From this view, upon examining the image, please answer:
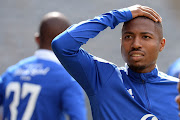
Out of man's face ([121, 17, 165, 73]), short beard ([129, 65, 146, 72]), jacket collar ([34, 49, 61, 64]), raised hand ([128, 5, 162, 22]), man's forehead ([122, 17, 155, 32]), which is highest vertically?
raised hand ([128, 5, 162, 22])

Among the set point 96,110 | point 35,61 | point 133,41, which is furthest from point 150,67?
point 35,61

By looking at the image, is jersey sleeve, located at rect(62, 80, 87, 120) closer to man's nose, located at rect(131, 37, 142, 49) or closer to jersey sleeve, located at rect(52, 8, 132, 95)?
jersey sleeve, located at rect(52, 8, 132, 95)

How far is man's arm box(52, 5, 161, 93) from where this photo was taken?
2529mm

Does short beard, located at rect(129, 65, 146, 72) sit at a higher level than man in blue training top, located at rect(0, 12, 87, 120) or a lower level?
higher

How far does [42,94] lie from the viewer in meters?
3.79

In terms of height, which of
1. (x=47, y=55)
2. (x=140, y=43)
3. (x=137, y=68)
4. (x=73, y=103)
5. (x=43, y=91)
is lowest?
(x=73, y=103)

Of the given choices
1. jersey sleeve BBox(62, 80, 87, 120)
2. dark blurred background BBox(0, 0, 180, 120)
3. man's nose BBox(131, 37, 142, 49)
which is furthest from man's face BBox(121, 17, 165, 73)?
dark blurred background BBox(0, 0, 180, 120)

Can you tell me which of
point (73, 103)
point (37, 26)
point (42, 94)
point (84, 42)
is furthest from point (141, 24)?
point (37, 26)

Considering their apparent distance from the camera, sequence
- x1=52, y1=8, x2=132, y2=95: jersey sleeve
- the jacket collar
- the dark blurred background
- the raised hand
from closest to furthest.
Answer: x1=52, y1=8, x2=132, y2=95: jersey sleeve < the raised hand < the jacket collar < the dark blurred background

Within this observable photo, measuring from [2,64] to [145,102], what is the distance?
16.8ft

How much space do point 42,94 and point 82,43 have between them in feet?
4.51

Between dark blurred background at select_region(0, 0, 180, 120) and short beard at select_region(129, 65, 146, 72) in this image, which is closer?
short beard at select_region(129, 65, 146, 72)

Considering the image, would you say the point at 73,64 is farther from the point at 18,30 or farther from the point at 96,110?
the point at 18,30

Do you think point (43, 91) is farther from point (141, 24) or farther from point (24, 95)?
point (141, 24)
